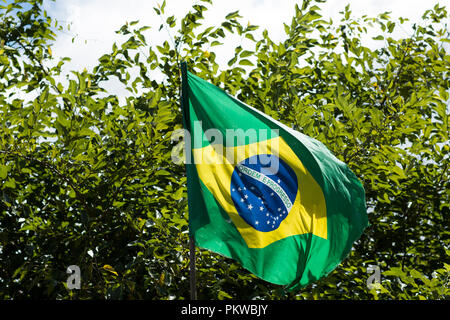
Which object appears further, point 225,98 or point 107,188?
point 107,188

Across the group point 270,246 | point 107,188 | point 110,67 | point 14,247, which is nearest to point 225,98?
point 270,246

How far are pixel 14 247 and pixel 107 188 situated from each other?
1.18 metres

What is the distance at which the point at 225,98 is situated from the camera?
4023 millimetres

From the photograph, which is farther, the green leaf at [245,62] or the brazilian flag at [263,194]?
the green leaf at [245,62]

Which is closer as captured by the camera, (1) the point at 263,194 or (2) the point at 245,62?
(1) the point at 263,194

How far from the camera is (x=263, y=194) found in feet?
13.0

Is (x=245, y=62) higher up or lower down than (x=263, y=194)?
higher up

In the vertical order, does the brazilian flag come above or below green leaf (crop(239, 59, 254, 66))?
below

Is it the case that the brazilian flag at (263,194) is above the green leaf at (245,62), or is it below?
below

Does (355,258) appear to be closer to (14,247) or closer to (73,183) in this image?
(73,183)

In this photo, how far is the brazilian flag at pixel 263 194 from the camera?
12.5 ft

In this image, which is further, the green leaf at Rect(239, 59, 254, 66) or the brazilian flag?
the green leaf at Rect(239, 59, 254, 66)

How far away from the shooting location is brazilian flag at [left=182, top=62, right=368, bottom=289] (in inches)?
150

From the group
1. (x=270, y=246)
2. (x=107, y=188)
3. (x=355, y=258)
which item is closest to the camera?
(x=270, y=246)
